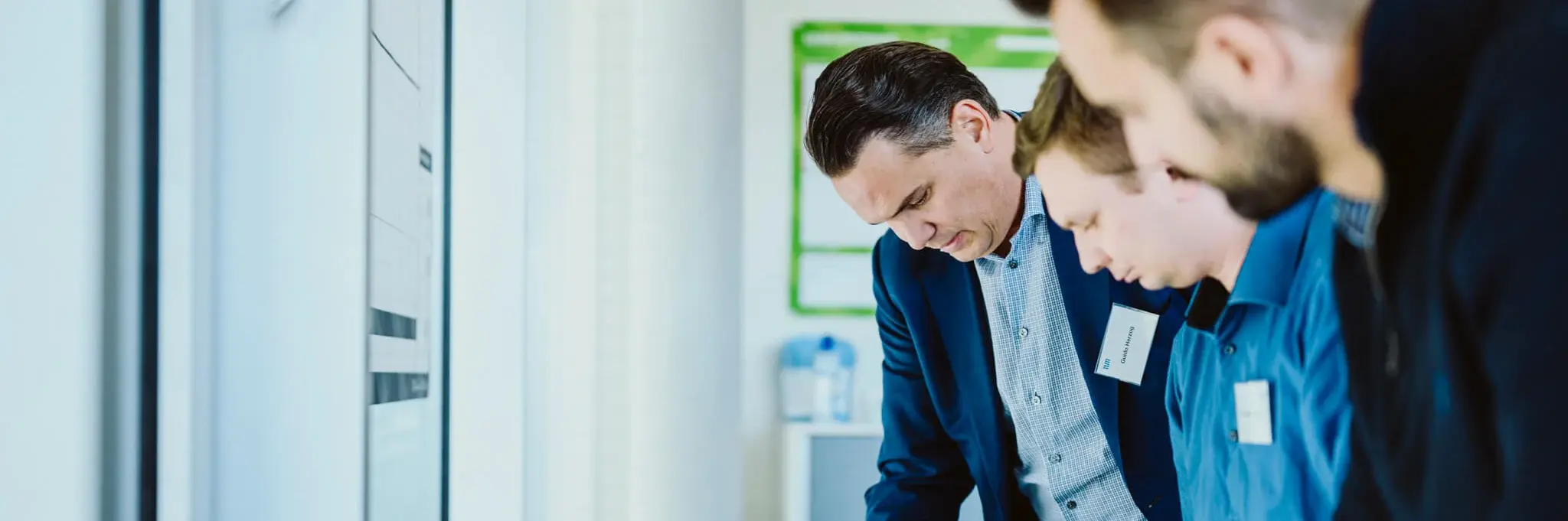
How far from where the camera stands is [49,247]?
72cm

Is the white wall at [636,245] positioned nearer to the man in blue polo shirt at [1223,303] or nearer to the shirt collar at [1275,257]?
the man in blue polo shirt at [1223,303]

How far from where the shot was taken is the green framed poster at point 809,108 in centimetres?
96

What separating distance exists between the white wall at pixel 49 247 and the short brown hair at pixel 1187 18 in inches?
26.7

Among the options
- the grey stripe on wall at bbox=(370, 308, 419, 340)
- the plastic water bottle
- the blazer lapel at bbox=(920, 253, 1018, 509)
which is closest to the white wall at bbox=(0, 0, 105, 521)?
the grey stripe on wall at bbox=(370, 308, 419, 340)

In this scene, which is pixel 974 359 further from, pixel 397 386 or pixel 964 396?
pixel 397 386

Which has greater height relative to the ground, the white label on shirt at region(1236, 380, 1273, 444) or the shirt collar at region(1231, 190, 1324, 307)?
the shirt collar at region(1231, 190, 1324, 307)

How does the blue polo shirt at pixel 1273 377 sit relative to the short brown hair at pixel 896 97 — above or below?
below

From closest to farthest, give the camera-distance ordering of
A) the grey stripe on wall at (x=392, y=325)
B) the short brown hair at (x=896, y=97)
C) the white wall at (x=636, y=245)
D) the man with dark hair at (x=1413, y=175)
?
the man with dark hair at (x=1413, y=175), the short brown hair at (x=896, y=97), the grey stripe on wall at (x=392, y=325), the white wall at (x=636, y=245)

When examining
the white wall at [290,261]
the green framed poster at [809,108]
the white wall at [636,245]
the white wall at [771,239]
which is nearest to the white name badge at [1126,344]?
the green framed poster at [809,108]

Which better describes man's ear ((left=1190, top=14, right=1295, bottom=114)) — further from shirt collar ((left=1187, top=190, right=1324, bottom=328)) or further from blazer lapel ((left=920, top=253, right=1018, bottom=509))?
blazer lapel ((left=920, top=253, right=1018, bottom=509))

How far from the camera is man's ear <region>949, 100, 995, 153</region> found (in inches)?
44.8

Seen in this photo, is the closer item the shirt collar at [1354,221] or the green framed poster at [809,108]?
the shirt collar at [1354,221]

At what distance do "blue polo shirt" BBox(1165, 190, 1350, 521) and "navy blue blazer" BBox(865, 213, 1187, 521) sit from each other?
5 centimetres

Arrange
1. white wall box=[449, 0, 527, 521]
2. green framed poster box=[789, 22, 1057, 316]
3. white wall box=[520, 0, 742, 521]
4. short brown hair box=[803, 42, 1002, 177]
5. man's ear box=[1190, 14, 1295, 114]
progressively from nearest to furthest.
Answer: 1. man's ear box=[1190, 14, 1295, 114]
2. green framed poster box=[789, 22, 1057, 316]
3. short brown hair box=[803, 42, 1002, 177]
4. white wall box=[520, 0, 742, 521]
5. white wall box=[449, 0, 527, 521]
